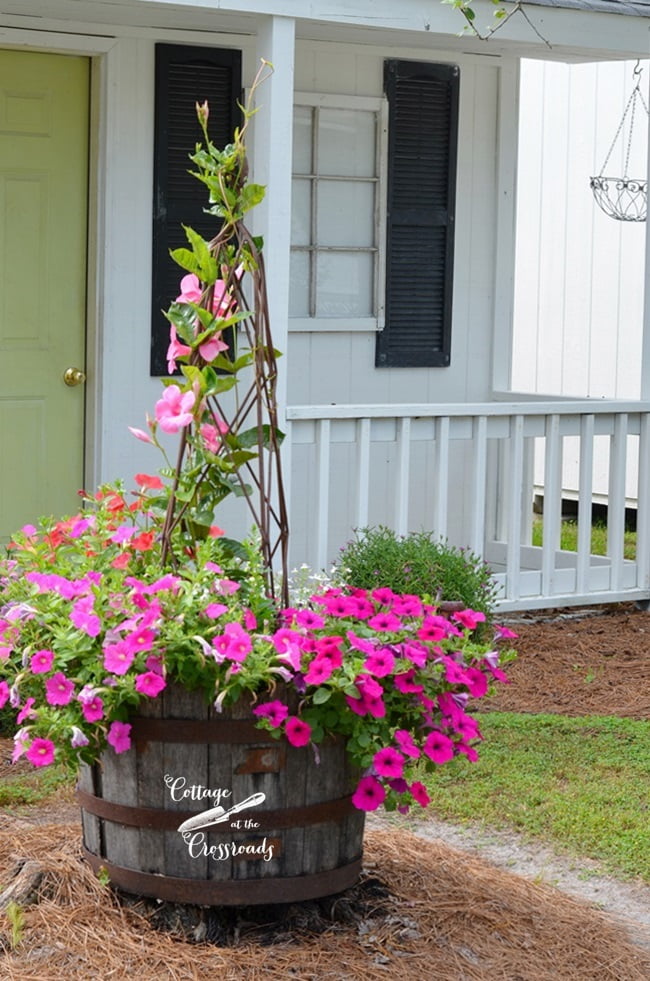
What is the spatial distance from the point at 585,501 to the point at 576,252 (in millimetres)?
4788

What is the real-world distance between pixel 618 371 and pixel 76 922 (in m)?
8.77

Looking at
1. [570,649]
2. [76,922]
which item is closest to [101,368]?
[570,649]

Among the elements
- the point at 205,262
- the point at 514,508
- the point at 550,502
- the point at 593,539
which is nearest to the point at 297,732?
the point at 205,262

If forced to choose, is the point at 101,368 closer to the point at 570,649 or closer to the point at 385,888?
the point at 570,649

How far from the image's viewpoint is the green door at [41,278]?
22.7 ft

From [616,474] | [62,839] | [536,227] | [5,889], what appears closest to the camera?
[5,889]

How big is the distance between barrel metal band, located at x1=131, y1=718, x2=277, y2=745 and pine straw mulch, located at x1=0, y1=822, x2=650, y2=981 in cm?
46

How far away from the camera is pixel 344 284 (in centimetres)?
778

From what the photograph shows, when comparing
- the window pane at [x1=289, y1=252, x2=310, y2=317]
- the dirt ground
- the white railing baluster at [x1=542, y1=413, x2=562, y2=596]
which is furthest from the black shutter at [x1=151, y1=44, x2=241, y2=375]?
A: the dirt ground

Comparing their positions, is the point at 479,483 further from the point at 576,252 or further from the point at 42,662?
the point at 576,252

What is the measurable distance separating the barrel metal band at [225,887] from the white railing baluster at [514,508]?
4078 mm

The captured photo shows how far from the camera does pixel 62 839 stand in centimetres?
388

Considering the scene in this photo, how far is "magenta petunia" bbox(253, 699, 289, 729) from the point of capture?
3.20m

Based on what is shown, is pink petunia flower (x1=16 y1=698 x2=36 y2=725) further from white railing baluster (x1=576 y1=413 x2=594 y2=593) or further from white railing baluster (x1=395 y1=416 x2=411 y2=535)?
white railing baluster (x1=576 y1=413 x2=594 y2=593)
